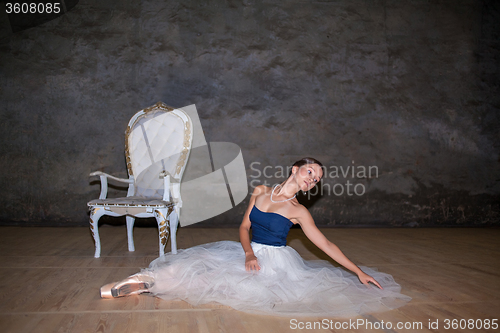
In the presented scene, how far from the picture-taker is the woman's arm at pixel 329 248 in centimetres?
206

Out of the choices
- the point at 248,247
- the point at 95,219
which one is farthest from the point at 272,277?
the point at 95,219

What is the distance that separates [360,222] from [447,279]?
301cm

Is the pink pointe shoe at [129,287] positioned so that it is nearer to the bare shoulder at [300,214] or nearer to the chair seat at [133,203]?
the bare shoulder at [300,214]

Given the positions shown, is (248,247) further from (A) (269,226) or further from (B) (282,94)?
(B) (282,94)

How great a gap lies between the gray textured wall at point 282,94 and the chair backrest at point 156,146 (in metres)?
1.63

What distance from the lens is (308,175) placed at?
2.21m

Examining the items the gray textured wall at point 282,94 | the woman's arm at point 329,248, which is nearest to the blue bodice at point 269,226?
the woman's arm at point 329,248

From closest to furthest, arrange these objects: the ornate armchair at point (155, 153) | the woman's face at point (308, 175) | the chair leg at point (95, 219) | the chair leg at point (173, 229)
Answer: the woman's face at point (308, 175) < the chair leg at point (95, 219) < the chair leg at point (173, 229) < the ornate armchair at point (155, 153)

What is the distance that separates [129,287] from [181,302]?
0.30 m

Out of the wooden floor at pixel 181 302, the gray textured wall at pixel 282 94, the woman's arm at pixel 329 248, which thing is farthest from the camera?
the gray textured wall at pixel 282 94

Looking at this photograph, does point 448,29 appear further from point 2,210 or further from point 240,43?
point 2,210

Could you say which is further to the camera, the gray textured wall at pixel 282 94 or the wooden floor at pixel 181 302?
the gray textured wall at pixel 282 94

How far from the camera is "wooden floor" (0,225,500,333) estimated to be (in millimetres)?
1808

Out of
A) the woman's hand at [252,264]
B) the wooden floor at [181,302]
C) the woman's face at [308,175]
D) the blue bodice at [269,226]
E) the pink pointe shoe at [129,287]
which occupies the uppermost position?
the woman's face at [308,175]
